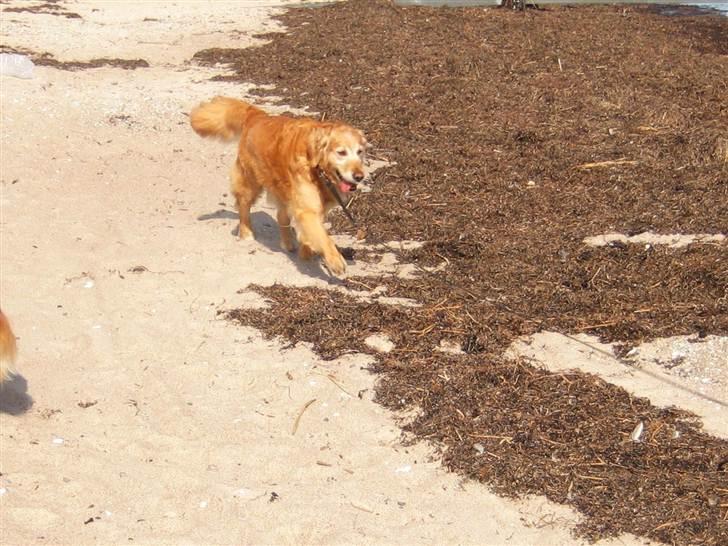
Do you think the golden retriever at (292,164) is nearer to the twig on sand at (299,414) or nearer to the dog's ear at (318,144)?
the dog's ear at (318,144)

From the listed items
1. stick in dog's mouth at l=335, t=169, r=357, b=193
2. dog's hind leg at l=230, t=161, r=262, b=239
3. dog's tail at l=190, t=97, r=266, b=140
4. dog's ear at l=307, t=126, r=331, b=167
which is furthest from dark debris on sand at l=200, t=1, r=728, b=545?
dog's tail at l=190, t=97, r=266, b=140

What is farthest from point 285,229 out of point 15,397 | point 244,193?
point 15,397

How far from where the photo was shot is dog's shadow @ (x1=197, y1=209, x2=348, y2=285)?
7242 mm

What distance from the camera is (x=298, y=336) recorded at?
6.07 meters

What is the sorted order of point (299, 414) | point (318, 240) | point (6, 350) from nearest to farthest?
point (6, 350)
point (299, 414)
point (318, 240)

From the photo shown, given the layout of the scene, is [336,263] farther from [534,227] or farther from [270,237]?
[534,227]

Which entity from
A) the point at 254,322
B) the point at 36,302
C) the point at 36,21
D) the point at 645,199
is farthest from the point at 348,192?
the point at 36,21

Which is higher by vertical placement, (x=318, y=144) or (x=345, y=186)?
(x=318, y=144)

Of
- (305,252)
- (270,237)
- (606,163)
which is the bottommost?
(270,237)

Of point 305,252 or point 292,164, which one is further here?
point 305,252

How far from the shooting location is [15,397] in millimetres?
5332

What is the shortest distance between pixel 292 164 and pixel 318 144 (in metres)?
0.34

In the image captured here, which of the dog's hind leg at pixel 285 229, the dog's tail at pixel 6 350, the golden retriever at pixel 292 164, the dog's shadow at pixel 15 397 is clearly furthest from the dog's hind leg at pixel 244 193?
the dog's tail at pixel 6 350

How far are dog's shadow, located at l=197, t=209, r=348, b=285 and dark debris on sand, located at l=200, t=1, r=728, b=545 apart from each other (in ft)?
1.65
